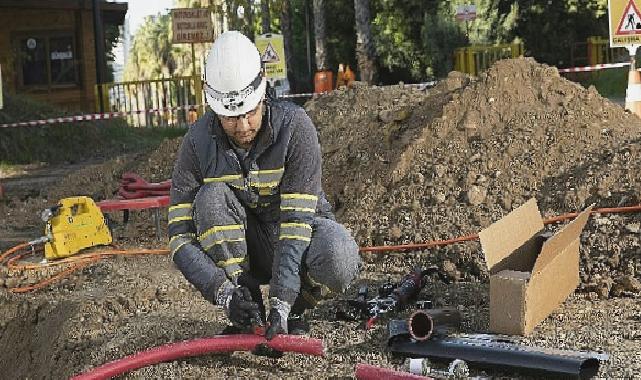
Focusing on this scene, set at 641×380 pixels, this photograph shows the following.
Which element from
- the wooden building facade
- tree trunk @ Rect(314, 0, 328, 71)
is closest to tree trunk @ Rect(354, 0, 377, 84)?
tree trunk @ Rect(314, 0, 328, 71)

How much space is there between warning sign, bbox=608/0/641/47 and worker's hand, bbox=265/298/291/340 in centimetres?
719

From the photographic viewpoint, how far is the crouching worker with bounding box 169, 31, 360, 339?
4.75 m

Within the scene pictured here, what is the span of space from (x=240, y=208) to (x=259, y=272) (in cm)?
44

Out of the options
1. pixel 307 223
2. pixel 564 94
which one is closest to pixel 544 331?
pixel 307 223

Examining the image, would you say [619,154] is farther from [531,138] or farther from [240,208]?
[240,208]

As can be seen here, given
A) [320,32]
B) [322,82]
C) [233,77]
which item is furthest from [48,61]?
[233,77]

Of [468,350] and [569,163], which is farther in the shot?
[569,163]

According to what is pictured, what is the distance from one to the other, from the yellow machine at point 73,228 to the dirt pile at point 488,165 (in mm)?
2137

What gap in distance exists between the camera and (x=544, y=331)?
509 cm

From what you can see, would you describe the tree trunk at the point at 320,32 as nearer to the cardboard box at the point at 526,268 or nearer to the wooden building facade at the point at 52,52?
the wooden building facade at the point at 52,52

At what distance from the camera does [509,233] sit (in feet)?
17.7

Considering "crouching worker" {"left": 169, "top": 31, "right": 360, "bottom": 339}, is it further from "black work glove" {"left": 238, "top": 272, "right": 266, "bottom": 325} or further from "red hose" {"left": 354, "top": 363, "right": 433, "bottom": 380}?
"red hose" {"left": 354, "top": 363, "right": 433, "bottom": 380}

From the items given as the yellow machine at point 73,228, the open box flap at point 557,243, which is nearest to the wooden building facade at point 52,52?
the yellow machine at point 73,228

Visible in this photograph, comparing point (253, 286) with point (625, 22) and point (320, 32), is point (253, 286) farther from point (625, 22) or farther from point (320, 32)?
point (320, 32)
